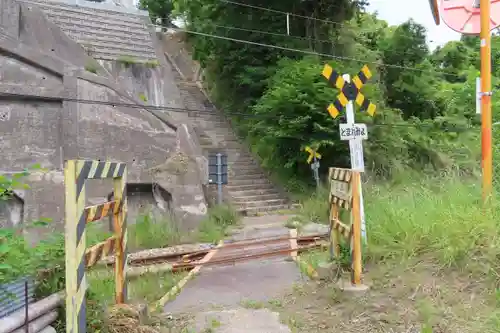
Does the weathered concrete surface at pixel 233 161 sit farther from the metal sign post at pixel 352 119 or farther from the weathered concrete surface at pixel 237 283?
the metal sign post at pixel 352 119

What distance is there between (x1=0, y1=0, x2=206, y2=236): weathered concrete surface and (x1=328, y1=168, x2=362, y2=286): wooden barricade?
653 centimetres

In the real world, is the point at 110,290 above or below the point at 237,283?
above

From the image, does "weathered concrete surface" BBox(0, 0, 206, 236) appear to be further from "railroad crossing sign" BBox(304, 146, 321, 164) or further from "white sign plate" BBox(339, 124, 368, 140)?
"white sign plate" BBox(339, 124, 368, 140)

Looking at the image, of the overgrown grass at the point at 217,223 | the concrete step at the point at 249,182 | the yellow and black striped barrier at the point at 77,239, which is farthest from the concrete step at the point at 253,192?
the yellow and black striped barrier at the point at 77,239

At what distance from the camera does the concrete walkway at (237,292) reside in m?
4.55

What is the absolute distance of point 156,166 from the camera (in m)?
11.6

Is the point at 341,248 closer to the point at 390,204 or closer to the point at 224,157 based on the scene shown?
the point at 390,204

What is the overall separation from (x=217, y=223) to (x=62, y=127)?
15.1 feet

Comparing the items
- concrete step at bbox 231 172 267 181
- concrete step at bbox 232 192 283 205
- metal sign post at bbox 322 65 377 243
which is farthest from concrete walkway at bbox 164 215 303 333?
concrete step at bbox 231 172 267 181

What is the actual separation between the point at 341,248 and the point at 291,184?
10379mm

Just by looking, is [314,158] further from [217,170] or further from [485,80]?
[485,80]

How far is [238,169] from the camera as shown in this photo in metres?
16.9

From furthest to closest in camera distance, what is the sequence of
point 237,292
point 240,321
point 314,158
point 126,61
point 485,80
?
1. point 126,61
2. point 314,158
3. point 237,292
4. point 485,80
5. point 240,321

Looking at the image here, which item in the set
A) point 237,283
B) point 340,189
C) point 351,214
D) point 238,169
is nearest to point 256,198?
point 238,169
